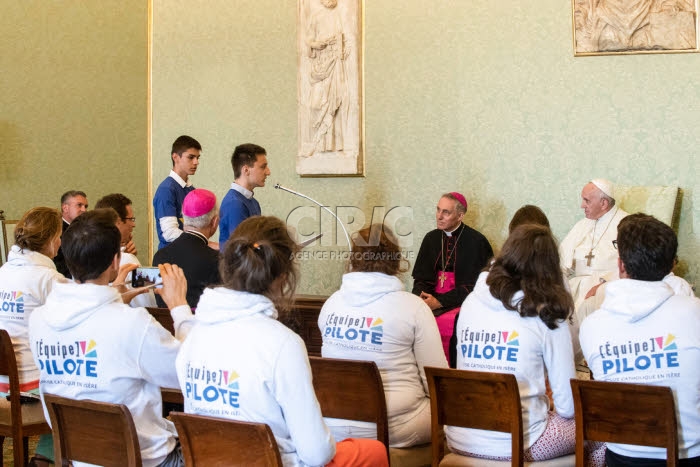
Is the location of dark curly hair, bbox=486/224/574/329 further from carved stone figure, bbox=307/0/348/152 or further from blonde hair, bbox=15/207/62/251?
carved stone figure, bbox=307/0/348/152

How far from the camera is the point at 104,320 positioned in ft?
7.48

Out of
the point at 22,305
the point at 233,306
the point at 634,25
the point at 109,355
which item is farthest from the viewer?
the point at 634,25

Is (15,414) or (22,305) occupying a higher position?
(22,305)

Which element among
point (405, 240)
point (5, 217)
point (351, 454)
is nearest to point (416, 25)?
point (405, 240)

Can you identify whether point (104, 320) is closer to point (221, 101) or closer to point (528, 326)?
point (528, 326)

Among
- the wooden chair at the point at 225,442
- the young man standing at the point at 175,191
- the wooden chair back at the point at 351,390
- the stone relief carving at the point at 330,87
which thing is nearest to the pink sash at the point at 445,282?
the stone relief carving at the point at 330,87

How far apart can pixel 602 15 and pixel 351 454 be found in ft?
14.8

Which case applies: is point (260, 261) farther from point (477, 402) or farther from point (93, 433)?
point (477, 402)

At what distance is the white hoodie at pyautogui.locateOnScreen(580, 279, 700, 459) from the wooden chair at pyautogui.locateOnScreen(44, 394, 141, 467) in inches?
55.8

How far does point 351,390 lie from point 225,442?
745 millimetres

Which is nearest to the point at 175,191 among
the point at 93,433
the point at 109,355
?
the point at 109,355

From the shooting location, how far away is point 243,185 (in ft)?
15.8

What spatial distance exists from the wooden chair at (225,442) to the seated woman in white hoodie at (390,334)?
3.15 feet

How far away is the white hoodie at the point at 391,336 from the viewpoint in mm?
2814
